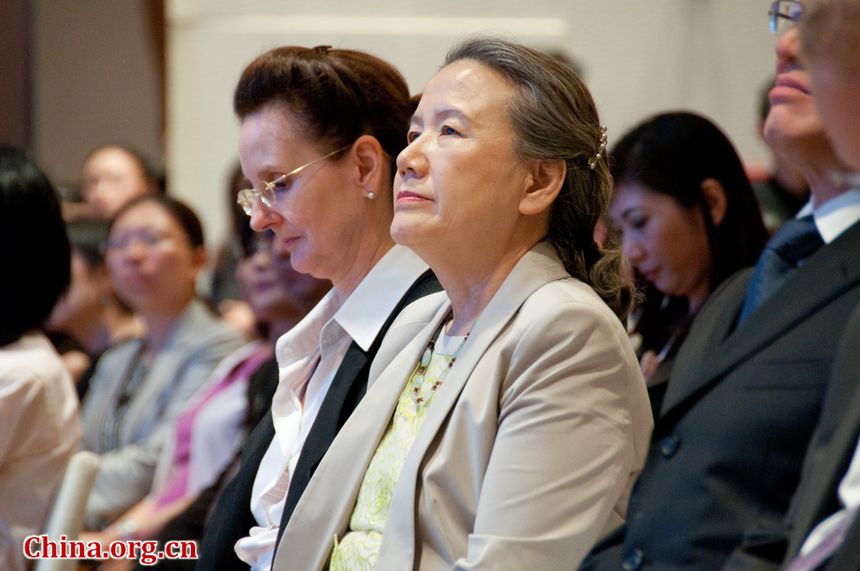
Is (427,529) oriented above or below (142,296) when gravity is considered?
above

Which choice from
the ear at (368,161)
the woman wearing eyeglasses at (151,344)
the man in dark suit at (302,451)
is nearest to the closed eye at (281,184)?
the ear at (368,161)

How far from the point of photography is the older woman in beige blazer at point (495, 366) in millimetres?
1662

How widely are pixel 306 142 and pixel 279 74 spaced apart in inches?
5.8

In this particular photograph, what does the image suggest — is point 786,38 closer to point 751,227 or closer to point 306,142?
point 751,227

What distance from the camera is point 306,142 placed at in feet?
7.56

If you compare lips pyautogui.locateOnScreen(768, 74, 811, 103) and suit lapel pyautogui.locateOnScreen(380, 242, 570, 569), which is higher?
lips pyautogui.locateOnScreen(768, 74, 811, 103)

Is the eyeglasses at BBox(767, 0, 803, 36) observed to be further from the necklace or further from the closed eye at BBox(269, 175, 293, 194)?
the closed eye at BBox(269, 175, 293, 194)

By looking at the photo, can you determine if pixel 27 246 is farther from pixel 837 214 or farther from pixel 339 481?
pixel 837 214

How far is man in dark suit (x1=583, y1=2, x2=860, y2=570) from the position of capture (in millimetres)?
1473

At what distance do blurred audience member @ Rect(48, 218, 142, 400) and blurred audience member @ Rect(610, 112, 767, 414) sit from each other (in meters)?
2.40

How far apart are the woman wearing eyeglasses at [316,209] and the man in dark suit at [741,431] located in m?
0.76

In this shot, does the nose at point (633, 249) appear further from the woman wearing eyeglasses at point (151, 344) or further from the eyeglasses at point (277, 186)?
the woman wearing eyeglasses at point (151, 344)

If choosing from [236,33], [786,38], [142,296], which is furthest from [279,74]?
[236,33]

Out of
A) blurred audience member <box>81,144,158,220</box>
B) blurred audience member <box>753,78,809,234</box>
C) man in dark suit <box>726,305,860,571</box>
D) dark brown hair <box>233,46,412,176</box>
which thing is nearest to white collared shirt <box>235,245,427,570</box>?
dark brown hair <box>233,46,412,176</box>
